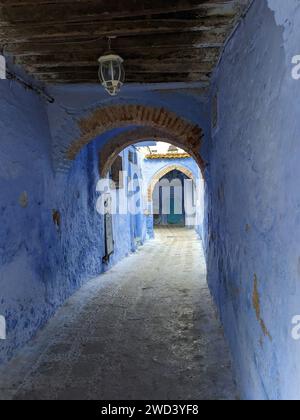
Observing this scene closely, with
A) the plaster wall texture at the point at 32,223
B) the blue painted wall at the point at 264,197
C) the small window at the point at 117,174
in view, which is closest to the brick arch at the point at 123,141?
the small window at the point at 117,174

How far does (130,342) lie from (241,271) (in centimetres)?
174

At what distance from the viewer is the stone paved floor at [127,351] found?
2.83 metres

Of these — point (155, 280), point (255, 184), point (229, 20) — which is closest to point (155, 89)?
point (229, 20)

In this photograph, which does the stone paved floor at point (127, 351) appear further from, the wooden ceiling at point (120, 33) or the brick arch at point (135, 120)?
the wooden ceiling at point (120, 33)

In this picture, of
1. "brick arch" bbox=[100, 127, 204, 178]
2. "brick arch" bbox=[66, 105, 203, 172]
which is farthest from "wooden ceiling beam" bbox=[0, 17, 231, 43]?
"brick arch" bbox=[100, 127, 204, 178]

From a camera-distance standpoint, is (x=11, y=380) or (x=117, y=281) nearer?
(x=11, y=380)

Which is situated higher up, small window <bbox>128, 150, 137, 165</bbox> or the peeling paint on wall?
small window <bbox>128, 150, 137, 165</bbox>

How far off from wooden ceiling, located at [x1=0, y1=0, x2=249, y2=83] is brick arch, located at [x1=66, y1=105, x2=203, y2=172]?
715 millimetres

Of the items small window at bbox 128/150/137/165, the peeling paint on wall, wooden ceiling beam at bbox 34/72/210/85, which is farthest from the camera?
small window at bbox 128/150/137/165

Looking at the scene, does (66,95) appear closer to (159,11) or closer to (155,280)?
(159,11)

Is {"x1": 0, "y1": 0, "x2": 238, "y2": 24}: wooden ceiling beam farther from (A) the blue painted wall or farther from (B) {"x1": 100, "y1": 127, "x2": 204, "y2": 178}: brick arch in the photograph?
(B) {"x1": 100, "y1": 127, "x2": 204, "y2": 178}: brick arch

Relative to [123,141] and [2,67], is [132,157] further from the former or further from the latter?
[2,67]

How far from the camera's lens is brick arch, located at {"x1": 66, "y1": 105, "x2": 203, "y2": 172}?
15.7 feet

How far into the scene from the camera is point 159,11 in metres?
2.68
